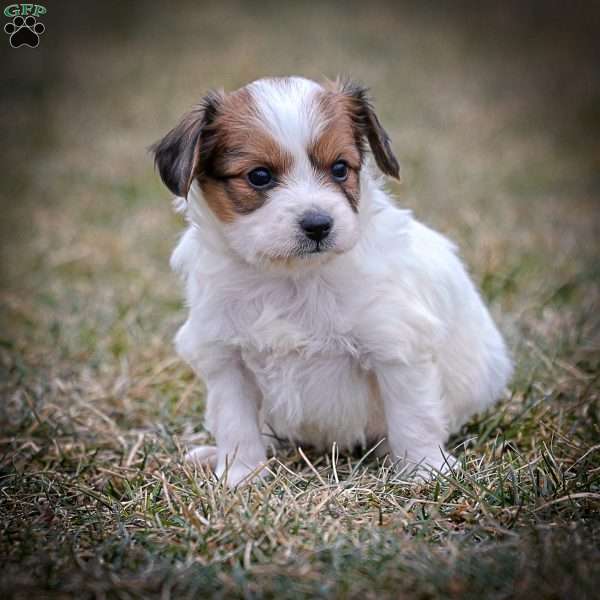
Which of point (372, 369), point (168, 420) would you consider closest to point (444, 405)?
point (372, 369)

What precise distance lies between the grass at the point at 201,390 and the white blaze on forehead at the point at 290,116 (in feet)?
5.21

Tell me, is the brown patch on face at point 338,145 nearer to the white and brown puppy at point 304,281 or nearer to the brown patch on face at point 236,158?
the white and brown puppy at point 304,281

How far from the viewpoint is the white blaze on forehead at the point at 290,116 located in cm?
376

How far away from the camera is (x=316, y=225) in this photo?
12.0ft

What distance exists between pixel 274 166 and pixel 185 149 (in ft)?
1.43

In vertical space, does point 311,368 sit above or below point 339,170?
below

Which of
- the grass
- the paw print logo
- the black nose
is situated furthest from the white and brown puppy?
the paw print logo

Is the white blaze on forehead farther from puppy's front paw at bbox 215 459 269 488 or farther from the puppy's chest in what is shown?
puppy's front paw at bbox 215 459 269 488

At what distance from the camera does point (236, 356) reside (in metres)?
4.23

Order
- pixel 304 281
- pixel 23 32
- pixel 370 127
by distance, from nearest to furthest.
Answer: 1. pixel 304 281
2. pixel 370 127
3. pixel 23 32

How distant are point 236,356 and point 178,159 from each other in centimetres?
106

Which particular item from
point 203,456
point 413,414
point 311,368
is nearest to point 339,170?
point 311,368

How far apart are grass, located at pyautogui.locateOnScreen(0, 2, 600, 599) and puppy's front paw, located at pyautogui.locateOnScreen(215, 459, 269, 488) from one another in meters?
0.10

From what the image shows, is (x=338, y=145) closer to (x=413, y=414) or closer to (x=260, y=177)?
(x=260, y=177)
